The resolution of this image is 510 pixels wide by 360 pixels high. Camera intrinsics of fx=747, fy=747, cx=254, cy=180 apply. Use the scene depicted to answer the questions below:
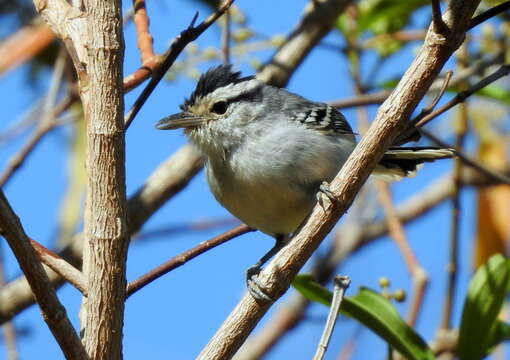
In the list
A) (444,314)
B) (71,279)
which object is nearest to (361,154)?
(71,279)

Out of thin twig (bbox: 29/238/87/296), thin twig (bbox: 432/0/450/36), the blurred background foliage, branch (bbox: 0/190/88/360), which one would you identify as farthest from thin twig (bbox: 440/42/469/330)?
branch (bbox: 0/190/88/360)

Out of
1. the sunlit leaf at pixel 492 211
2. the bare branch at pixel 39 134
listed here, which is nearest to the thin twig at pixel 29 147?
the bare branch at pixel 39 134

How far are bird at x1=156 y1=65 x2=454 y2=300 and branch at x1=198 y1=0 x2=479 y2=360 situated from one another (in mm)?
899

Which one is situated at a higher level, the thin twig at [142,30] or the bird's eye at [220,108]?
the bird's eye at [220,108]

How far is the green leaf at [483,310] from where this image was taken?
8.89 ft

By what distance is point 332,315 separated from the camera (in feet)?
6.27

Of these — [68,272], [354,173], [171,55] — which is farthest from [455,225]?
[68,272]

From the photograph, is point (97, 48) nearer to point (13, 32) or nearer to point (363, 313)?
point (363, 313)

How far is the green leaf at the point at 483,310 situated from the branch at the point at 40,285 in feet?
5.09

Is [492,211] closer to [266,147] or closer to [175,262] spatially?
[266,147]

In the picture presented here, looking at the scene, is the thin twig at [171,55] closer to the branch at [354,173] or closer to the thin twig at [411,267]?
the branch at [354,173]

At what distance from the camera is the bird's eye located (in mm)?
3334

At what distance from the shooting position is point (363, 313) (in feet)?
8.98

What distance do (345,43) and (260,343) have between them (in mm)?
1814
